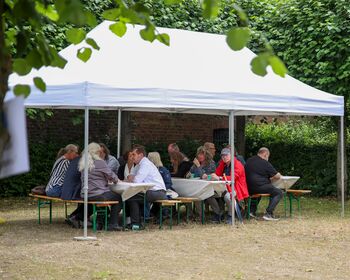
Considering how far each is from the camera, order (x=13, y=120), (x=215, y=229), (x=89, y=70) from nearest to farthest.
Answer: (x=13, y=120)
(x=89, y=70)
(x=215, y=229)

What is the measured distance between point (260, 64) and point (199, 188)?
9.01 m

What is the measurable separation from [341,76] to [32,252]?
935 cm

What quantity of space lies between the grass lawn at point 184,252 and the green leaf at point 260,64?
4823 millimetres

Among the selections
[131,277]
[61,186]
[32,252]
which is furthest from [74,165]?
[131,277]

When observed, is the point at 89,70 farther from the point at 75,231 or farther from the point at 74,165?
the point at 75,231

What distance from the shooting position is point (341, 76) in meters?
15.7

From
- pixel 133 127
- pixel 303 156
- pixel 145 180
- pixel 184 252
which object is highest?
pixel 133 127

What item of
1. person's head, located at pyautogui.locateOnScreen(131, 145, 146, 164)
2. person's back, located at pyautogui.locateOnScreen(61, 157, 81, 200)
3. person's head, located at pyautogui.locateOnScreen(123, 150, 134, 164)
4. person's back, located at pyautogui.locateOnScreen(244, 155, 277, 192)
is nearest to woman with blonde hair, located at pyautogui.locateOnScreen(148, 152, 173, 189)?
person's head, located at pyautogui.locateOnScreen(123, 150, 134, 164)

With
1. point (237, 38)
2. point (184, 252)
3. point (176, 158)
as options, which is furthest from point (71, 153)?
point (237, 38)

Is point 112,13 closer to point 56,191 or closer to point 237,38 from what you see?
point 237,38

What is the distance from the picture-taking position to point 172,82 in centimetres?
1085

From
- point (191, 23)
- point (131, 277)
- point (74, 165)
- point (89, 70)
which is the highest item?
point (191, 23)

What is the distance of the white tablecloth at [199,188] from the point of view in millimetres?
11609

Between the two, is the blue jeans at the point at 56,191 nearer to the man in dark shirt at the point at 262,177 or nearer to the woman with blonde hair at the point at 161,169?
the woman with blonde hair at the point at 161,169
